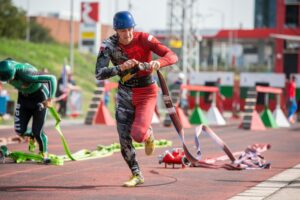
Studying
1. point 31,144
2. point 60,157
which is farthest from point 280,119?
point 60,157

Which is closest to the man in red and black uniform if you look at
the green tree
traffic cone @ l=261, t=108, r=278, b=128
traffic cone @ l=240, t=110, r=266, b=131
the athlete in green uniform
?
the athlete in green uniform

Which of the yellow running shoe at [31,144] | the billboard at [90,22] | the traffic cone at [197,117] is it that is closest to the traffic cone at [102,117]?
the traffic cone at [197,117]

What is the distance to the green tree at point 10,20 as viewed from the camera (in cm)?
→ 6281

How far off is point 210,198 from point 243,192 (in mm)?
688

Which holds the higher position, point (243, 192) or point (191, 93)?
point (243, 192)

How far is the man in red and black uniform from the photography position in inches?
444

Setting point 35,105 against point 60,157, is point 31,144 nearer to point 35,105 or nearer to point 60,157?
point 60,157

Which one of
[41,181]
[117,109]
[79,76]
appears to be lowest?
[79,76]

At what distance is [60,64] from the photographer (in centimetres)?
5744

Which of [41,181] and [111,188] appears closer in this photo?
[111,188]

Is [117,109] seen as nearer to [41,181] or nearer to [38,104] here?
[41,181]

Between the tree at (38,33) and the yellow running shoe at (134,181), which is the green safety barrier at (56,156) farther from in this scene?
the tree at (38,33)

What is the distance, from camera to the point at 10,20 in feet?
208

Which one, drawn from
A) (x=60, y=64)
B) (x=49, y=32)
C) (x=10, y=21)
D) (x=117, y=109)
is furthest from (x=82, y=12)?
(x=117, y=109)
